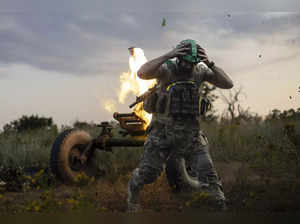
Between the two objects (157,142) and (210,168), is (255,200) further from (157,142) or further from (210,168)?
(157,142)

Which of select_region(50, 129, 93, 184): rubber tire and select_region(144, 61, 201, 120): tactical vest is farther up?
select_region(144, 61, 201, 120): tactical vest

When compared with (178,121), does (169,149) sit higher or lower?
lower

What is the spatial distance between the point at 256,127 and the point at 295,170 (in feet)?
9.73

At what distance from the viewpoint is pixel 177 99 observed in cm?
444

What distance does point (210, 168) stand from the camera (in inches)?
175

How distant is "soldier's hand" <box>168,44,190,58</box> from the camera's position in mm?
4234

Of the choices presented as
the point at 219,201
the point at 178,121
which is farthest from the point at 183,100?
the point at 219,201

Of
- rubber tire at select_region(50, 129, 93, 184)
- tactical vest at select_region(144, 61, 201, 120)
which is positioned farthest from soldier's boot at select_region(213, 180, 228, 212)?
rubber tire at select_region(50, 129, 93, 184)

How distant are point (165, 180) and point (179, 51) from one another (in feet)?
10.3

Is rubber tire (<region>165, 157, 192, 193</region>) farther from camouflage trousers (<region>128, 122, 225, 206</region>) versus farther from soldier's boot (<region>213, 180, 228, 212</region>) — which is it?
soldier's boot (<region>213, 180, 228, 212</region>)

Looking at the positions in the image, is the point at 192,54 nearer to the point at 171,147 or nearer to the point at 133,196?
the point at 171,147

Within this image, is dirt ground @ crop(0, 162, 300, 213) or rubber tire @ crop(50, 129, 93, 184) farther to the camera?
rubber tire @ crop(50, 129, 93, 184)

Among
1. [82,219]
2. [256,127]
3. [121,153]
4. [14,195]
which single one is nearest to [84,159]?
[14,195]

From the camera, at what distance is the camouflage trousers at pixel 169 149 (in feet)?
14.6
